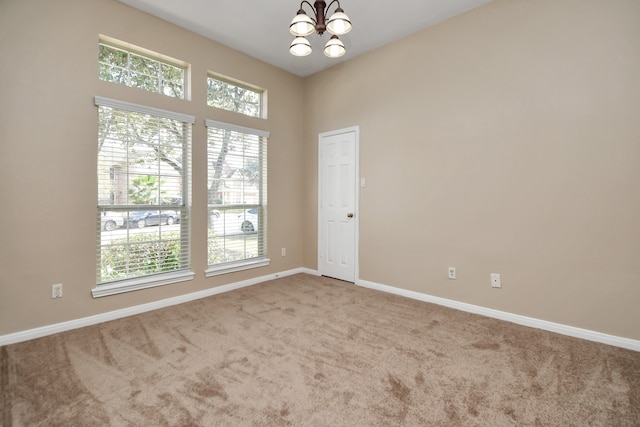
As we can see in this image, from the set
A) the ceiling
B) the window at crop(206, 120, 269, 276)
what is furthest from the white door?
the ceiling

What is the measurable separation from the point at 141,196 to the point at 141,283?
921mm

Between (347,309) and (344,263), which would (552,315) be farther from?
(344,263)

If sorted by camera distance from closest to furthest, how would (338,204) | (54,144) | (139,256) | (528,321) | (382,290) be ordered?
(54,144)
(528,321)
(139,256)
(382,290)
(338,204)

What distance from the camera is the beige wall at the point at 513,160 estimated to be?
2393mm

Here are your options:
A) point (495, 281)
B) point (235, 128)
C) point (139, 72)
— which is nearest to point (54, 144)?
point (139, 72)

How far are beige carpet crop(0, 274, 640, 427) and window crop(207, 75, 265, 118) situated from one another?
2647 mm

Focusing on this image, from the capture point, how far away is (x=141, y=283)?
313cm

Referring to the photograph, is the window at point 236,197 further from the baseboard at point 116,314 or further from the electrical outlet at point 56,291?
the electrical outlet at point 56,291

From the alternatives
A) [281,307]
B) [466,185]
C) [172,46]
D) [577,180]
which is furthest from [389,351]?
[172,46]

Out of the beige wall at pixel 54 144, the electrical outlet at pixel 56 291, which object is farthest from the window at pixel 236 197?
the electrical outlet at pixel 56 291

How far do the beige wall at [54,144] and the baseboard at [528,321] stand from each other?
2.85 metres

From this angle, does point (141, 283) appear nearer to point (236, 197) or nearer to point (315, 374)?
point (236, 197)

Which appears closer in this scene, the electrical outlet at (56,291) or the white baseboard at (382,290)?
the white baseboard at (382,290)

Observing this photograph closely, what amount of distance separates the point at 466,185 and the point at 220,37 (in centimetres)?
336
